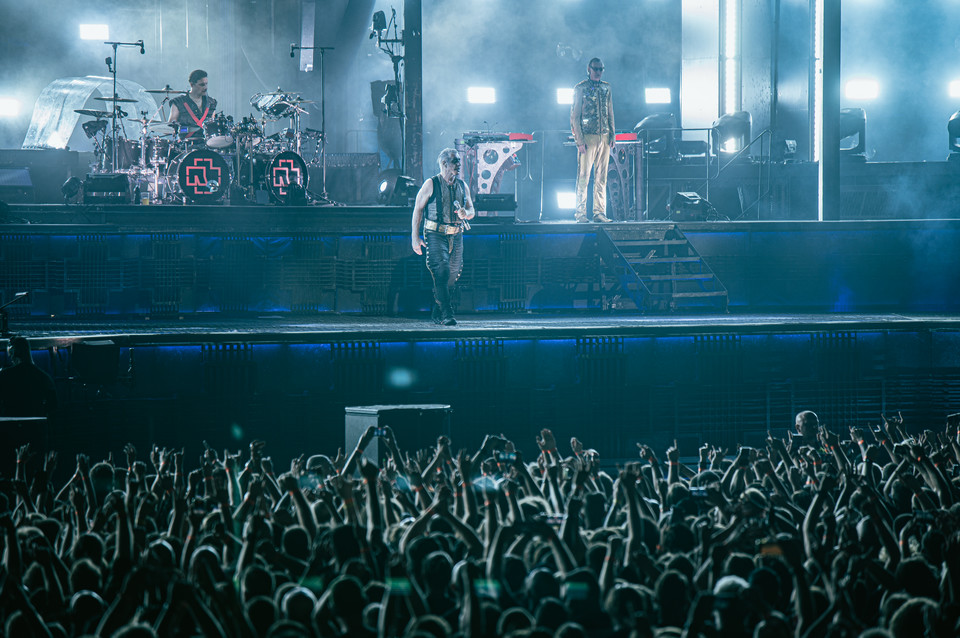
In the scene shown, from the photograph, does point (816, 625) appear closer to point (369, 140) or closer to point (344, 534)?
point (344, 534)

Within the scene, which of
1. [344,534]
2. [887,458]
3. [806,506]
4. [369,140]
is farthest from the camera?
[369,140]

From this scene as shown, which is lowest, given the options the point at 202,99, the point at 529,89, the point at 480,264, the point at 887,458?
the point at 887,458

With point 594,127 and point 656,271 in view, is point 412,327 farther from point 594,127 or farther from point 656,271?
point 594,127

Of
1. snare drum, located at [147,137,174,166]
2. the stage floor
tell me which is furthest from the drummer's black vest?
the stage floor

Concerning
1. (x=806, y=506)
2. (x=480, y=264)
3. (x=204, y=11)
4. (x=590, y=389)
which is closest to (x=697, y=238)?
(x=480, y=264)

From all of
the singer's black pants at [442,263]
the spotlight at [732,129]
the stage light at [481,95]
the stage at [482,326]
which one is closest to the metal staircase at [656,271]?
the stage at [482,326]

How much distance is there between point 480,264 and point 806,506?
6987 mm

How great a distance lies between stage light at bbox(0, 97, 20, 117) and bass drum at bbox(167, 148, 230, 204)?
1014 cm

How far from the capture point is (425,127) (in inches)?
873

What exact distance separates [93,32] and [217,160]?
10.6 meters

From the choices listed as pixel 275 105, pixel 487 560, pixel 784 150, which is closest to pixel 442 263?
pixel 275 105

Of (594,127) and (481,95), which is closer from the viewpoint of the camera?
(594,127)

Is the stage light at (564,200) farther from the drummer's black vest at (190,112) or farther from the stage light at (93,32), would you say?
the stage light at (93,32)

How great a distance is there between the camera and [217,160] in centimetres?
1270
